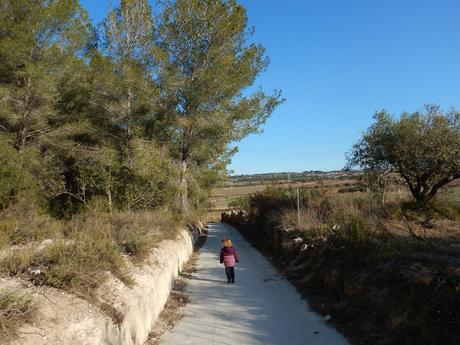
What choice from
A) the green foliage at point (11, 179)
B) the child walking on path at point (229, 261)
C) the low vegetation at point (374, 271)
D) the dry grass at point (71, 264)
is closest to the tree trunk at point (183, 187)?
the low vegetation at point (374, 271)

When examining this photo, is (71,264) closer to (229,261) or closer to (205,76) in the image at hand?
(229,261)

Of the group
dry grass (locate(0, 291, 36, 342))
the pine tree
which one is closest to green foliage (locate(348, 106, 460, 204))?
the pine tree

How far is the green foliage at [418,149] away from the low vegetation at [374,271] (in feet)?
6.52

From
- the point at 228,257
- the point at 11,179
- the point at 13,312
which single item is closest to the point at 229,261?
the point at 228,257

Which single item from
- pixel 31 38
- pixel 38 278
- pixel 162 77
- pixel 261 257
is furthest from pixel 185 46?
pixel 38 278

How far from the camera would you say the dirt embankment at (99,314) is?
444 centimetres

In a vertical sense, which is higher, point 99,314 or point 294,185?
point 294,185

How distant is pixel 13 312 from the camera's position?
4184 millimetres

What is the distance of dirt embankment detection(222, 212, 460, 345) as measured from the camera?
582 centimetres

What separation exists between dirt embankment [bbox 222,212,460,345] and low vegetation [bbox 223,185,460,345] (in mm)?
14

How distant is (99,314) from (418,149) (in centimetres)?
1514

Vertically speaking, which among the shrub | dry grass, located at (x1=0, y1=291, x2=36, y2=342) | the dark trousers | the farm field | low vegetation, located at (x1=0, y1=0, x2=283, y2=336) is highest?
low vegetation, located at (x1=0, y1=0, x2=283, y2=336)

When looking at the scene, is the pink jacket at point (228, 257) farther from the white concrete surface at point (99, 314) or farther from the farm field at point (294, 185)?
the farm field at point (294, 185)

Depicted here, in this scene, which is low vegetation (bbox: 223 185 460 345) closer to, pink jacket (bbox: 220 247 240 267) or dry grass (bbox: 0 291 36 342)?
pink jacket (bbox: 220 247 240 267)
